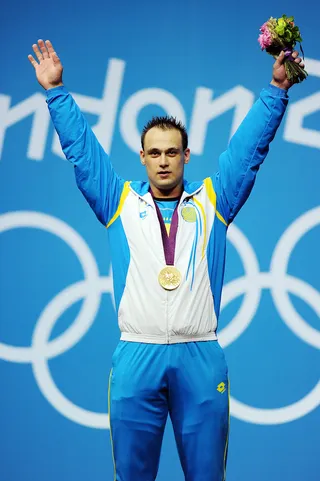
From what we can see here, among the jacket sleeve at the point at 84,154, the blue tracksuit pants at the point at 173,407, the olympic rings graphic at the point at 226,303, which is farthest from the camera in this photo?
the olympic rings graphic at the point at 226,303

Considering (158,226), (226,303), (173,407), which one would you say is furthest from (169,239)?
(226,303)

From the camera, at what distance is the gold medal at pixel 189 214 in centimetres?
271

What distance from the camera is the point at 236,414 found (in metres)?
4.05

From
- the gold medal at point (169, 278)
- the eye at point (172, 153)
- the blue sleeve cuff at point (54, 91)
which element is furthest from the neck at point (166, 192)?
the blue sleeve cuff at point (54, 91)

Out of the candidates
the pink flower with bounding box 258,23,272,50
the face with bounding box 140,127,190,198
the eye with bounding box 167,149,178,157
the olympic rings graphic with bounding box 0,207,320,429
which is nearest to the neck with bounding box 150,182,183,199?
the face with bounding box 140,127,190,198

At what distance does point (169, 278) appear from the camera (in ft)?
8.55

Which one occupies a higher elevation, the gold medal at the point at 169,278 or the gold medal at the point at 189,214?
the gold medal at the point at 189,214

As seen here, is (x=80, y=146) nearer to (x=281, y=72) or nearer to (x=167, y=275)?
(x=167, y=275)

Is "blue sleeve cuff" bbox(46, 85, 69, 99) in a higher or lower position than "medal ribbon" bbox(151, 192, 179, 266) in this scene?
higher

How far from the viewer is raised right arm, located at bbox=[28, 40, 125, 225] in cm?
269

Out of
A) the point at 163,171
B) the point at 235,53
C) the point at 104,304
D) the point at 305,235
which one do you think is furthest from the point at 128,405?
the point at 235,53

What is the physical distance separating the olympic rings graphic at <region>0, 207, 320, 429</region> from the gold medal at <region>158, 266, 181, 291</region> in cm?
146

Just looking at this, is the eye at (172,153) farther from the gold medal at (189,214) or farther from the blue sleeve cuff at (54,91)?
the blue sleeve cuff at (54,91)

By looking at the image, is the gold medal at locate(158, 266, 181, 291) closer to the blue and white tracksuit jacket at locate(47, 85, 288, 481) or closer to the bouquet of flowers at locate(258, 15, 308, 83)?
the blue and white tracksuit jacket at locate(47, 85, 288, 481)
